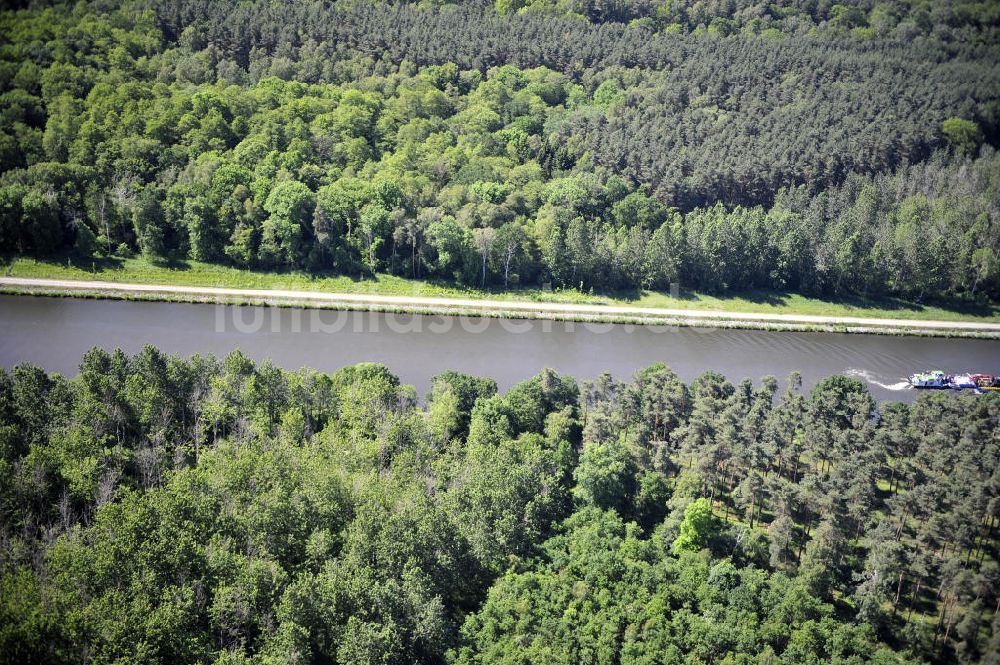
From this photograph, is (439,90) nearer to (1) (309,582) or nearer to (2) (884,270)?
(2) (884,270)

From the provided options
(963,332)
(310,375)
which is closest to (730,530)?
(310,375)

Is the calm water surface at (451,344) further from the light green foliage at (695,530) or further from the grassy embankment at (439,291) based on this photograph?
the light green foliage at (695,530)

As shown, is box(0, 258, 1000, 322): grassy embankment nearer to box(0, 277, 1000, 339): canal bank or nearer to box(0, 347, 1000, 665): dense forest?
box(0, 277, 1000, 339): canal bank

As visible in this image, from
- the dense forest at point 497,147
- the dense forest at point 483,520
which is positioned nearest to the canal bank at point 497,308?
the dense forest at point 497,147

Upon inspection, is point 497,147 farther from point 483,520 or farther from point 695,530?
point 695,530

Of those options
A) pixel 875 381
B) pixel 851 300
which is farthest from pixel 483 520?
pixel 851 300

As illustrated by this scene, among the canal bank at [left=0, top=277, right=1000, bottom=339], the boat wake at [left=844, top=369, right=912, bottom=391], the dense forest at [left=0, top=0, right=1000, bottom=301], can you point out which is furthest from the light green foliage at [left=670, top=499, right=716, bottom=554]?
the dense forest at [left=0, top=0, right=1000, bottom=301]
